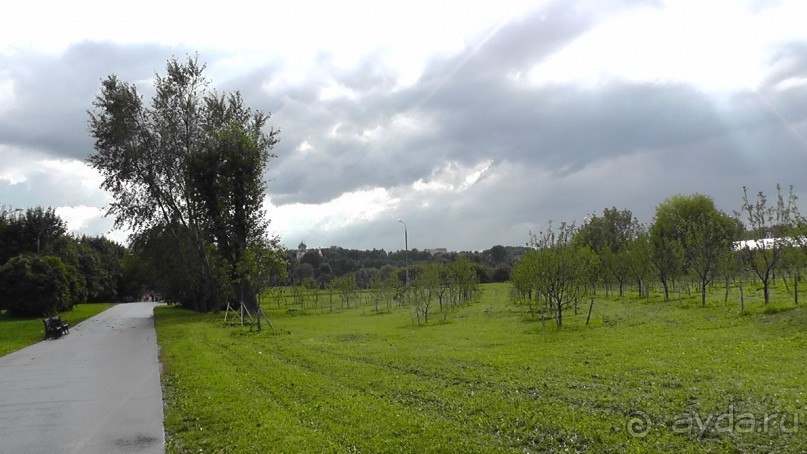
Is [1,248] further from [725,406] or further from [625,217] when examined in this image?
[625,217]

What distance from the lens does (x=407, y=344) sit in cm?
1770

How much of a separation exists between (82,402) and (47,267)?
Result: 4043 cm

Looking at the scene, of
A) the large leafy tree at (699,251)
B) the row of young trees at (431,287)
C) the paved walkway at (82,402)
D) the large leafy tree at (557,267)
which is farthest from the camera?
the row of young trees at (431,287)

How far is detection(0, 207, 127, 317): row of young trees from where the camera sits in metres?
42.6

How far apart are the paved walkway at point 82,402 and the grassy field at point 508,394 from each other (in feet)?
1.60

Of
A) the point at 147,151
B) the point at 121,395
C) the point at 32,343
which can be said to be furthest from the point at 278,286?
the point at 121,395

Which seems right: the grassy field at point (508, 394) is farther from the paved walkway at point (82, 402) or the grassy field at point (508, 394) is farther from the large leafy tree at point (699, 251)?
the large leafy tree at point (699, 251)

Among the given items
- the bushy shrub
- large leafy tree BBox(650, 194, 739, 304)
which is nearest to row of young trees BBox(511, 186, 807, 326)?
large leafy tree BBox(650, 194, 739, 304)

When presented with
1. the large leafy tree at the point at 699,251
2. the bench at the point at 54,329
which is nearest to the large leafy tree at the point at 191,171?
Result: the bench at the point at 54,329

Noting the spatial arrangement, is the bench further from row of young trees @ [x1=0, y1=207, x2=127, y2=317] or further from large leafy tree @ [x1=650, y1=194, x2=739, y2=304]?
large leafy tree @ [x1=650, y1=194, x2=739, y2=304]

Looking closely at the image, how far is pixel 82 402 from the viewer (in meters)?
10.7

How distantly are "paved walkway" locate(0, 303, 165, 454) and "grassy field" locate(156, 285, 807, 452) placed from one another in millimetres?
488

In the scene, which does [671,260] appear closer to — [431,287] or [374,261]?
[431,287]

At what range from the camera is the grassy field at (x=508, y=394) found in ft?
22.7
